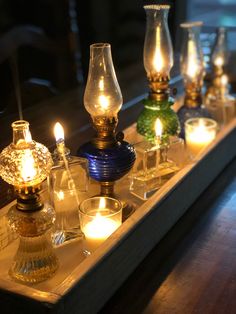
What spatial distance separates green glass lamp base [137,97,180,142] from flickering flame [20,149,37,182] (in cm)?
42

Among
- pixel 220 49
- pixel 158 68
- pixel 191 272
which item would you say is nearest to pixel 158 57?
pixel 158 68

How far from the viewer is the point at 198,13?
83.0 inches

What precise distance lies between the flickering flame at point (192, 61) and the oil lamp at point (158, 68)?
0.65 feet

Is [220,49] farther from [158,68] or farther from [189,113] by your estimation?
[158,68]

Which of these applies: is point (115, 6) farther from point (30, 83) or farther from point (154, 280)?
point (154, 280)

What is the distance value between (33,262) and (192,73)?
716 millimetres

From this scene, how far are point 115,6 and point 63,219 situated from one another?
118 centimetres

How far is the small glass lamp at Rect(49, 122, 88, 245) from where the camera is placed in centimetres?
83

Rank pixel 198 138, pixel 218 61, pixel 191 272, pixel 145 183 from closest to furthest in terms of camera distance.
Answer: pixel 191 272 < pixel 145 183 < pixel 198 138 < pixel 218 61

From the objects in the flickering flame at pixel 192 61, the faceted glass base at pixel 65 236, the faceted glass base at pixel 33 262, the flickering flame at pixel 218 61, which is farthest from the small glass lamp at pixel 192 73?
the faceted glass base at pixel 33 262

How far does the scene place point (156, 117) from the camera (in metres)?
1.05

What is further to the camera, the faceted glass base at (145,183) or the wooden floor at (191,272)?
the faceted glass base at (145,183)

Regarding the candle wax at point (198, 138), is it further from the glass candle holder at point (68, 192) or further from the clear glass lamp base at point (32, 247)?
the clear glass lamp base at point (32, 247)

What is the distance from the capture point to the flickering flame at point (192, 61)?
124cm
